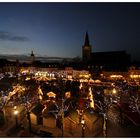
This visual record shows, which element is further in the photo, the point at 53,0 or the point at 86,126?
the point at 86,126

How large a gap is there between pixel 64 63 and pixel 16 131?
16191 millimetres

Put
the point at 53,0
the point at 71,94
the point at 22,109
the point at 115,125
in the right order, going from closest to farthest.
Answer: the point at 53,0 < the point at 115,125 < the point at 22,109 < the point at 71,94

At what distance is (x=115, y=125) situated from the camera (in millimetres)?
5312

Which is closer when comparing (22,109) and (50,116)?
(50,116)

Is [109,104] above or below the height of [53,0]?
below

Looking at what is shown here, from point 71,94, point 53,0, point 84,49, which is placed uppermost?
point 84,49

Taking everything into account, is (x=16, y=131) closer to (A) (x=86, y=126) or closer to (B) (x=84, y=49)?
(A) (x=86, y=126)

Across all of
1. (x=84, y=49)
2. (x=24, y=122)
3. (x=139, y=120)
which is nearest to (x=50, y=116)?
(x=24, y=122)

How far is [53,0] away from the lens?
344 centimetres

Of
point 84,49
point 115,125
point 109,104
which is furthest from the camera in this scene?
point 84,49

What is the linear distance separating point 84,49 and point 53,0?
2066 centimetres

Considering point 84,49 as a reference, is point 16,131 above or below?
below

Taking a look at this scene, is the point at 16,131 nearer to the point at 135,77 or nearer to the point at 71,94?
the point at 71,94

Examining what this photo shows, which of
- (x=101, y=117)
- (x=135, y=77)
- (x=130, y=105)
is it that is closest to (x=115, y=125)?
(x=101, y=117)
